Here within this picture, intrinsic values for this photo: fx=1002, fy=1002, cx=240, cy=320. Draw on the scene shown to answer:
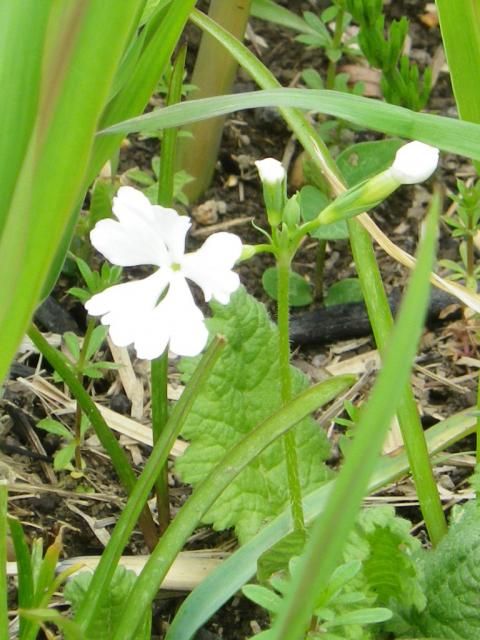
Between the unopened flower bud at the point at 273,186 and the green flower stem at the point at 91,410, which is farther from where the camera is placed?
the green flower stem at the point at 91,410

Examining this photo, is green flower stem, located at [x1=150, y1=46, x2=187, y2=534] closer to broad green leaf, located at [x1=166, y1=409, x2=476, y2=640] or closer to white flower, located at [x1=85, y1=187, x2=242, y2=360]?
broad green leaf, located at [x1=166, y1=409, x2=476, y2=640]

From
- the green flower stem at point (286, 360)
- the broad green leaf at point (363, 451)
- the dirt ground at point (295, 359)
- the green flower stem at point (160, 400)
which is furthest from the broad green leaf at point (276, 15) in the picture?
the broad green leaf at point (363, 451)

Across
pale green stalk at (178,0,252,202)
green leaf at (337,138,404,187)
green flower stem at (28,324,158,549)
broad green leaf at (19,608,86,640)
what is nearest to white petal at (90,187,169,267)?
green flower stem at (28,324,158,549)

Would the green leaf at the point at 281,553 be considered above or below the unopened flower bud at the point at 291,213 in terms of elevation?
below

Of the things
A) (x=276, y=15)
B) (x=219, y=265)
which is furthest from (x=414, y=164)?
(x=276, y=15)

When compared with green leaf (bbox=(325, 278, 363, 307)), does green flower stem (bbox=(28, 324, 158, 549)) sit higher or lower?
lower

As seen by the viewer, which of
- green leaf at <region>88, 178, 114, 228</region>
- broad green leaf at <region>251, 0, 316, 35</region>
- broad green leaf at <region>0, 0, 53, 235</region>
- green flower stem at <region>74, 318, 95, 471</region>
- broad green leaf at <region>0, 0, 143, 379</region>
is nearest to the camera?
broad green leaf at <region>0, 0, 143, 379</region>

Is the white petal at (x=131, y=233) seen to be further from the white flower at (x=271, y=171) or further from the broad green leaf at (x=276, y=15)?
the broad green leaf at (x=276, y=15)
